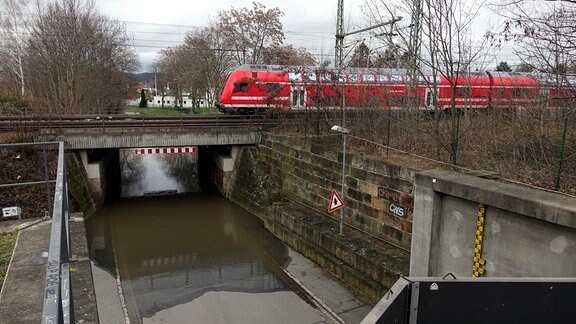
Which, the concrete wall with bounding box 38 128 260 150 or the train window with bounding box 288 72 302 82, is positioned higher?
the train window with bounding box 288 72 302 82

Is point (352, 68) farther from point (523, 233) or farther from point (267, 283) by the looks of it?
point (523, 233)

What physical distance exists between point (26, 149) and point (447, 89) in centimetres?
1887

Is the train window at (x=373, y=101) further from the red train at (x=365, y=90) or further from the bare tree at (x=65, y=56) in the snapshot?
the bare tree at (x=65, y=56)

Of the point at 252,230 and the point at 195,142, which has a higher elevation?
the point at 195,142

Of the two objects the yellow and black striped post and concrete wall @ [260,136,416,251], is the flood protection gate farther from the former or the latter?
concrete wall @ [260,136,416,251]

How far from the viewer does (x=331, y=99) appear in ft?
54.7

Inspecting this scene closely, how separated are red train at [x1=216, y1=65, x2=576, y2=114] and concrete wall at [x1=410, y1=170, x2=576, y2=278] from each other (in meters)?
3.91

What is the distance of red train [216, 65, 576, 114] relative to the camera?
39.6 ft

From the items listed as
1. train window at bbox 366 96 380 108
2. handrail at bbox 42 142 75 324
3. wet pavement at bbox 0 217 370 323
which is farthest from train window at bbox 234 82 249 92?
handrail at bbox 42 142 75 324

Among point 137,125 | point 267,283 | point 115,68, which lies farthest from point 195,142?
point 115,68

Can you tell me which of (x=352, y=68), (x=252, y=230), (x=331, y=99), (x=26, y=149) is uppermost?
(x=352, y=68)

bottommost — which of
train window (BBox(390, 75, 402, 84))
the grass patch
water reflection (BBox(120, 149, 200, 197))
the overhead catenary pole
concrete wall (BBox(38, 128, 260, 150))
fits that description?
water reflection (BBox(120, 149, 200, 197))

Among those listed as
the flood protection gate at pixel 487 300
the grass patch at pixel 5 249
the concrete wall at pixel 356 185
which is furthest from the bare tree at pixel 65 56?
the flood protection gate at pixel 487 300

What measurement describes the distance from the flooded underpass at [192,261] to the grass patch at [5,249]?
3.86 meters
